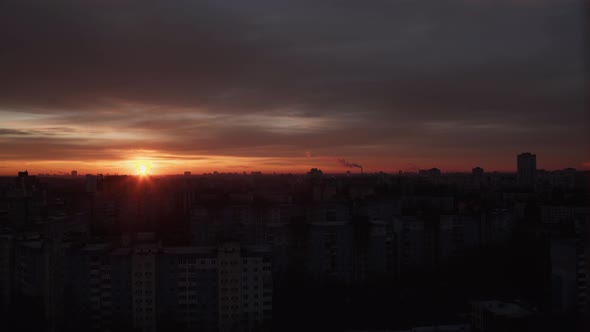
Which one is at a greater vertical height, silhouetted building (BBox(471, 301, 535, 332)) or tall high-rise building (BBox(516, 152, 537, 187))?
tall high-rise building (BBox(516, 152, 537, 187))

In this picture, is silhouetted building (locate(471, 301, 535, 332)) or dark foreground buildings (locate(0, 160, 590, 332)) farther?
dark foreground buildings (locate(0, 160, 590, 332))

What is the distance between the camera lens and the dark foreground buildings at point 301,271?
190 inches

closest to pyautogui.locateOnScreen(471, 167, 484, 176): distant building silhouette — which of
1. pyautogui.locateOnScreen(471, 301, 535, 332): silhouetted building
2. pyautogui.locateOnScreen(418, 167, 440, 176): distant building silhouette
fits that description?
pyautogui.locateOnScreen(418, 167, 440, 176): distant building silhouette

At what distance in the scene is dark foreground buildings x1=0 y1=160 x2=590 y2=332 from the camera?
4824 millimetres

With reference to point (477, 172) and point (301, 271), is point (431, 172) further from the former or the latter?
point (301, 271)

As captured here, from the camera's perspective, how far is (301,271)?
684cm

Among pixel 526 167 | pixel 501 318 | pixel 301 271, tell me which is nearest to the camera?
pixel 501 318

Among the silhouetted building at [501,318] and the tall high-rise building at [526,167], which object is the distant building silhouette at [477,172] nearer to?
the tall high-rise building at [526,167]

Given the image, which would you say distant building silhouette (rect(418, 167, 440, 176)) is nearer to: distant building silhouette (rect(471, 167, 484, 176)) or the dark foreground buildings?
distant building silhouette (rect(471, 167, 484, 176))

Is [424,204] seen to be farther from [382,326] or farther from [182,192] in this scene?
[382,326]

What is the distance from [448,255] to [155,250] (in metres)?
4.58

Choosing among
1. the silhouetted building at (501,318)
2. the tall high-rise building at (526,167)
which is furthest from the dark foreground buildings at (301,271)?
the tall high-rise building at (526,167)

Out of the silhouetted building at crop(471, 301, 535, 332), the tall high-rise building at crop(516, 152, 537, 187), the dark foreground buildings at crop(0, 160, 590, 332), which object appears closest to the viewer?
the silhouetted building at crop(471, 301, 535, 332)

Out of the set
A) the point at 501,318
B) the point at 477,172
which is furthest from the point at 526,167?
the point at 501,318
